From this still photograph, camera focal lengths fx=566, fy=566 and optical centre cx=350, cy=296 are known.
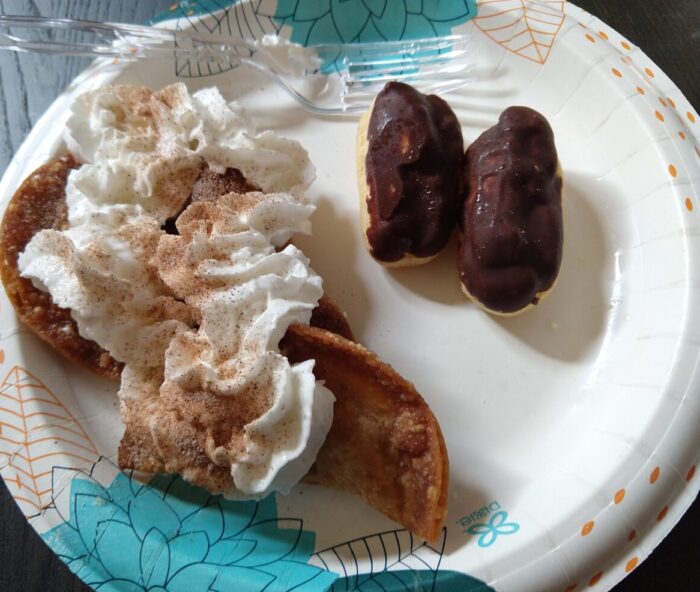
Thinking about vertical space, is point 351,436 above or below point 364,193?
below

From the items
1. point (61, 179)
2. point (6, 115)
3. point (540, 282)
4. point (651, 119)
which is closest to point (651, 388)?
point (540, 282)

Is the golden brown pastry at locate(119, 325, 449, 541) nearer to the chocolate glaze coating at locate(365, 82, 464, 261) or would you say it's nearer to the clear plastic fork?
the chocolate glaze coating at locate(365, 82, 464, 261)

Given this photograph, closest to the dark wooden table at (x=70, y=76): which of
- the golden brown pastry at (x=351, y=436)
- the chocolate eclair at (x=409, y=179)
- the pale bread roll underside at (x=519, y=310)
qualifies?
the golden brown pastry at (x=351, y=436)

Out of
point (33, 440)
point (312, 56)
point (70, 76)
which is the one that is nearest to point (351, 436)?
point (33, 440)

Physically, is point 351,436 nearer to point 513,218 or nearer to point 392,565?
point 392,565

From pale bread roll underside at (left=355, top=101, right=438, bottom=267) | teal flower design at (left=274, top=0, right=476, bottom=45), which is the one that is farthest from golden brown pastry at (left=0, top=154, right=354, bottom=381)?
teal flower design at (left=274, top=0, right=476, bottom=45)

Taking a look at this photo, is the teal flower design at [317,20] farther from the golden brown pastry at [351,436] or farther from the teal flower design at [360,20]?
the golden brown pastry at [351,436]
